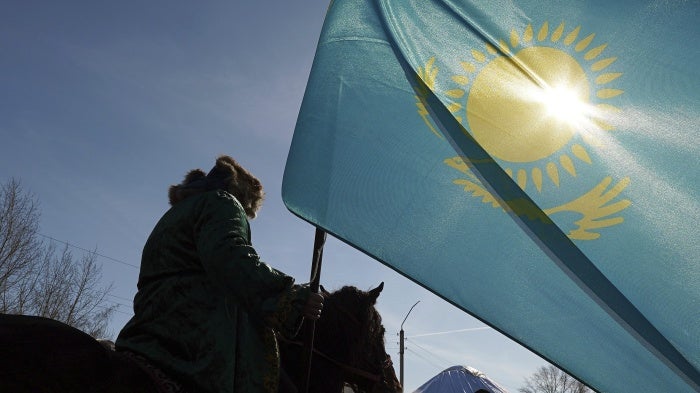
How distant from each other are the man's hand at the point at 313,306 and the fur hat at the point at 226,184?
60 cm

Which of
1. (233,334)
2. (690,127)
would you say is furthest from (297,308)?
(690,127)

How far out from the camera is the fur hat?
2.68 metres

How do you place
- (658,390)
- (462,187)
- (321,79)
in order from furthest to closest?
1. (321,79)
2. (462,187)
3. (658,390)

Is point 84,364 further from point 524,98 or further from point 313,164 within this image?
point 524,98

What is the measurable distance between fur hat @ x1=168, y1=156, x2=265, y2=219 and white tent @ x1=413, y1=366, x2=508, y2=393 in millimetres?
12315

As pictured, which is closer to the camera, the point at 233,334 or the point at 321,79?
the point at 233,334

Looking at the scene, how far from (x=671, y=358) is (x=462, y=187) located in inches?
53.5

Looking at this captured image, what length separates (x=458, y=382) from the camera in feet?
46.3

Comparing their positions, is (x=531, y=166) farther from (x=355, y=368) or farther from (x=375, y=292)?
(x=355, y=368)

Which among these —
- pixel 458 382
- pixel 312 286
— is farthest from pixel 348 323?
pixel 458 382

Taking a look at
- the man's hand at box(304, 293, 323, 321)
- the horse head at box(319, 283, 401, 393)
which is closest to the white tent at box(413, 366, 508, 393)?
the horse head at box(319, 283, 401, 393)

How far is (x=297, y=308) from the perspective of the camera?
2.41m

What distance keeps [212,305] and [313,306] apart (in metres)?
0.47

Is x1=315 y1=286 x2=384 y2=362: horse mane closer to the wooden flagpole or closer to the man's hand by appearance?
the wooden flagpole
